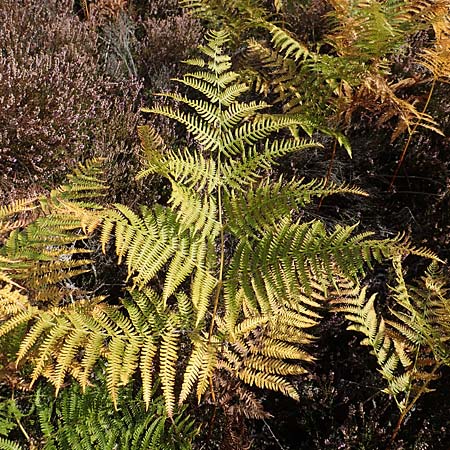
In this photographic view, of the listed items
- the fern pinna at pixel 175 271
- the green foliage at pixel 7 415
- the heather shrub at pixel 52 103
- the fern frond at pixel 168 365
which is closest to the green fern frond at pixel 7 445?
the green foliage at pixel 7 415

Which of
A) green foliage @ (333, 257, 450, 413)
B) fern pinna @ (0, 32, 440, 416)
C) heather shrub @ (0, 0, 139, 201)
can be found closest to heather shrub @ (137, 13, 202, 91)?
heather shrub @ (0, 0, 139, 201)

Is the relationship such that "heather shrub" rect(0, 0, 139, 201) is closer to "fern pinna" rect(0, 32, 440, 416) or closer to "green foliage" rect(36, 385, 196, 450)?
"fern pinna" rect(0, 32, 440, 416)

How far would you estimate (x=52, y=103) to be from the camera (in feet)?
10.2

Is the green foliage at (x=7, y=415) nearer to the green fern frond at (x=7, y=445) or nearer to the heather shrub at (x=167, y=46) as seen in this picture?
the green fern frond at (x=7, y=445)

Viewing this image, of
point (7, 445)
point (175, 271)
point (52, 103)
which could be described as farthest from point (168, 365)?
point (52, 103)

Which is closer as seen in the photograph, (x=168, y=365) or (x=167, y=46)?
(x=168, y=365)

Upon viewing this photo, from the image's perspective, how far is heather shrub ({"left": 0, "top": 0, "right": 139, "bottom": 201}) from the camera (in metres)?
2.91

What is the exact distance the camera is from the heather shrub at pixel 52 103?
2.91 metres

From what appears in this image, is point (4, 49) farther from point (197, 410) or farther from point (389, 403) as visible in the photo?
point (389, 403)

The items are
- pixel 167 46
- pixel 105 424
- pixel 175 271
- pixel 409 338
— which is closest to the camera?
pixel 175 271

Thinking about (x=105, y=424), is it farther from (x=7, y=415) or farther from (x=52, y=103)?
(x=52, y=103)

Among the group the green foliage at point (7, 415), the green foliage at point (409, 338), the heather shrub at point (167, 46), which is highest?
the heather shrub at point (167, 46)

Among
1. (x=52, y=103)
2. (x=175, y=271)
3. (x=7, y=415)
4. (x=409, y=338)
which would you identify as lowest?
(x=7, y=415)

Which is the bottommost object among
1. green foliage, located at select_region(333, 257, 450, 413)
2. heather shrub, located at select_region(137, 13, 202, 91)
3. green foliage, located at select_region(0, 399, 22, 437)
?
green foliage, located at select_region(0, 399, 22, 437)
